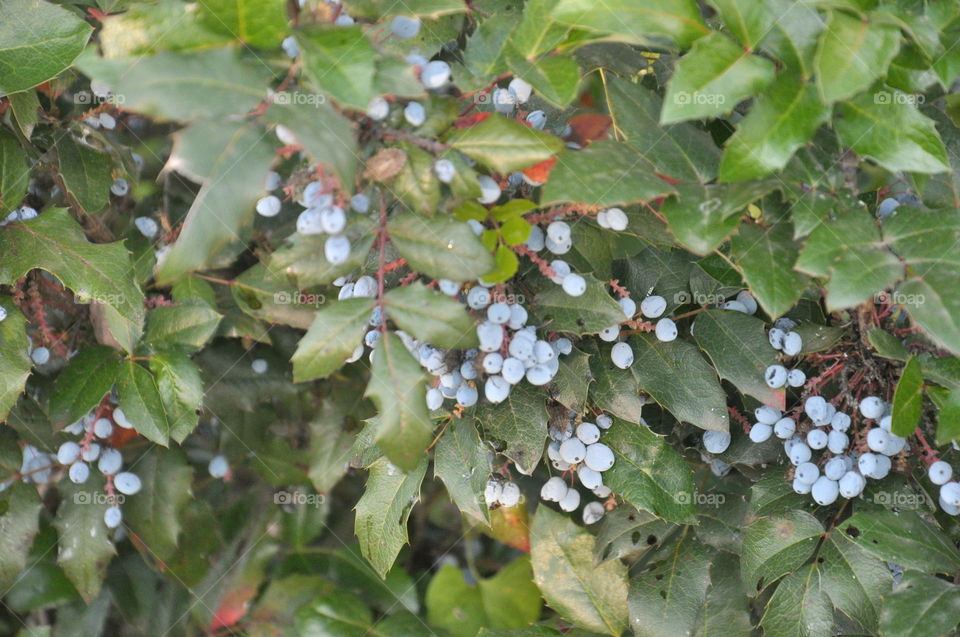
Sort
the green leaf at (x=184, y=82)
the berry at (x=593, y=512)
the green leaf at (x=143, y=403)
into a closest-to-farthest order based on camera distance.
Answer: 1. the green leaf at (x=184, y=82)
2. the green leaf at (x=143, y=403)
3. the berry at (x=593, y=512)

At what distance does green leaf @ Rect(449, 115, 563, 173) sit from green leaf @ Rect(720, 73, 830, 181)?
0.20 metres

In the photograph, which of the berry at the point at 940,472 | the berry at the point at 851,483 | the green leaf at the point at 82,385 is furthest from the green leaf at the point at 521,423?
the green leaf at the point at 82,385

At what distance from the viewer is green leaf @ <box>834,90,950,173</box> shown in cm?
95

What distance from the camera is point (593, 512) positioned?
1.43 m

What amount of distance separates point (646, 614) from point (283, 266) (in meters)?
0.77

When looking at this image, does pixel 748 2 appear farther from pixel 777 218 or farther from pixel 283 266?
pixel 283 266

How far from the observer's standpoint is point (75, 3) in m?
1.42

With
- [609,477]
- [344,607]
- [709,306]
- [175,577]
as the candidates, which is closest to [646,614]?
[609,477]

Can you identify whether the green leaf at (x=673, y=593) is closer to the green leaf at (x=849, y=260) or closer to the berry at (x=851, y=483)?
the berry at (x=851, y=483)

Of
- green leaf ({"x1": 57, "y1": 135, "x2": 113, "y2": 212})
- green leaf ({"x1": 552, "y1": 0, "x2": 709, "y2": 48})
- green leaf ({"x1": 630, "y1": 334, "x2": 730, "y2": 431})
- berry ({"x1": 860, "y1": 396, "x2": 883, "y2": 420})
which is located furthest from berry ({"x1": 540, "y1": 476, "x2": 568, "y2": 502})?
green leaf ({"x1": 57, "y1": 135, "x2": 113, "y2": 212})

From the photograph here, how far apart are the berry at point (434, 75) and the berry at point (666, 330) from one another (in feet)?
1.53

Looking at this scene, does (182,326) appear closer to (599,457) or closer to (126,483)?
(126,483)

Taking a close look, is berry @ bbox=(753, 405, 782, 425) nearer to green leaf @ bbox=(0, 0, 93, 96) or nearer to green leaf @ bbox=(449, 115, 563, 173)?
green leaf @ bbox=(449, 115, 563, 173)

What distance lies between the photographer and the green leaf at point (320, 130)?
0.81m
